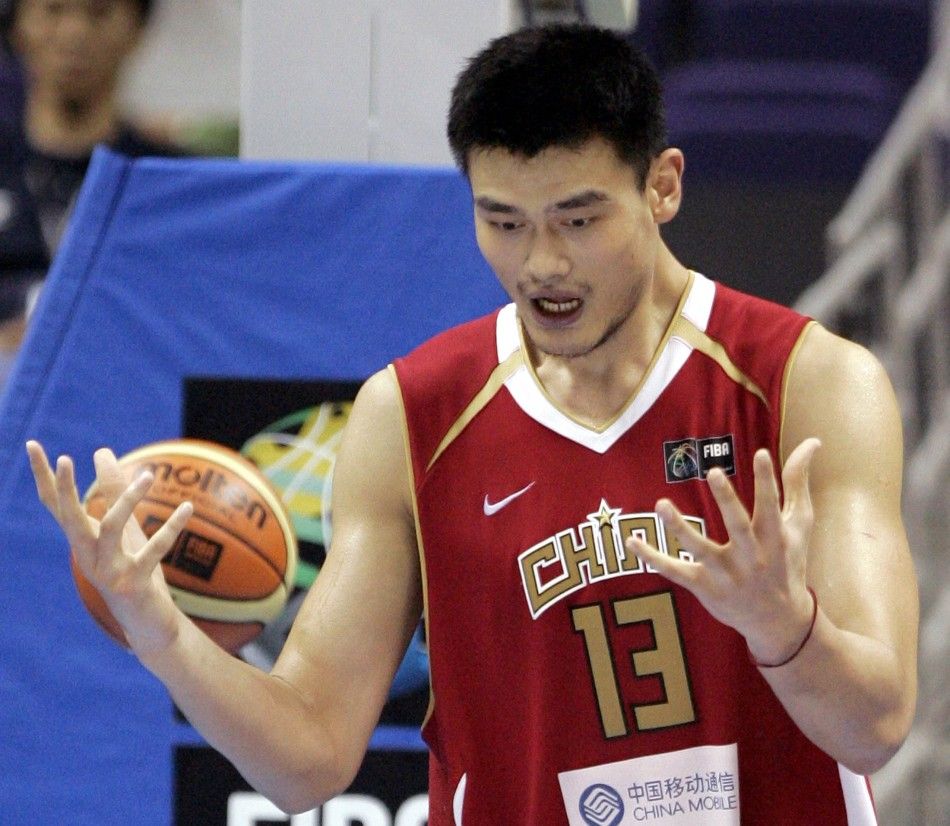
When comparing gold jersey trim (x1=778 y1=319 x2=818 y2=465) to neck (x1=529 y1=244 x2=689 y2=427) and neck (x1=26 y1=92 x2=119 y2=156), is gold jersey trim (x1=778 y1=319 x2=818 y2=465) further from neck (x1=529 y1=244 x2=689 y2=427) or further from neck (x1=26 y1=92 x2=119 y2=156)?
neck (x1=26 y1=92 x2=119 y2=156)

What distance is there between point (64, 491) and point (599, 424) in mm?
Answer: 823

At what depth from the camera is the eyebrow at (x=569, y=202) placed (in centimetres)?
233

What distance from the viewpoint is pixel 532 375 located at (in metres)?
2.60

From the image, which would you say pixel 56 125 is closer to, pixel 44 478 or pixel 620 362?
pixel 620 362

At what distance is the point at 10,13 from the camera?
6.82 meters

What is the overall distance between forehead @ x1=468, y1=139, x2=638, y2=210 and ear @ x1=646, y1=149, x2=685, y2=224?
99mm

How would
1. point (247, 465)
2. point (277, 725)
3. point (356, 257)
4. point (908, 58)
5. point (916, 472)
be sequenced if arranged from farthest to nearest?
1. point (908, 58)
2. point (916, 472)
3. point (356, 257)
4. point (247, 465)
5. point (277, 725)

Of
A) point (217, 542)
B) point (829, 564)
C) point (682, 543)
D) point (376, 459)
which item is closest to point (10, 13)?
point (217, 542)

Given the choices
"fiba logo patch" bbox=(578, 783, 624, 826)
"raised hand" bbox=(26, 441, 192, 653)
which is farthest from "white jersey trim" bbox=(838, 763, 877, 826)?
"raised hand" bbox=(26, 441, 192, 653)

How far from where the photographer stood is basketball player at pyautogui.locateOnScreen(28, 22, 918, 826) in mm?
2320

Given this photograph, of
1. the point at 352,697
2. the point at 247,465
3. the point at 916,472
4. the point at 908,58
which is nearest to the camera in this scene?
the point at 352,697

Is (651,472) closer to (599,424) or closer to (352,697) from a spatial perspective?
(599,424)

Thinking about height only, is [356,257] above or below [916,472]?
above

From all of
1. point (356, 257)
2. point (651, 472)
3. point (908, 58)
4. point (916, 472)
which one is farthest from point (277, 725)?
point (908, 58)
